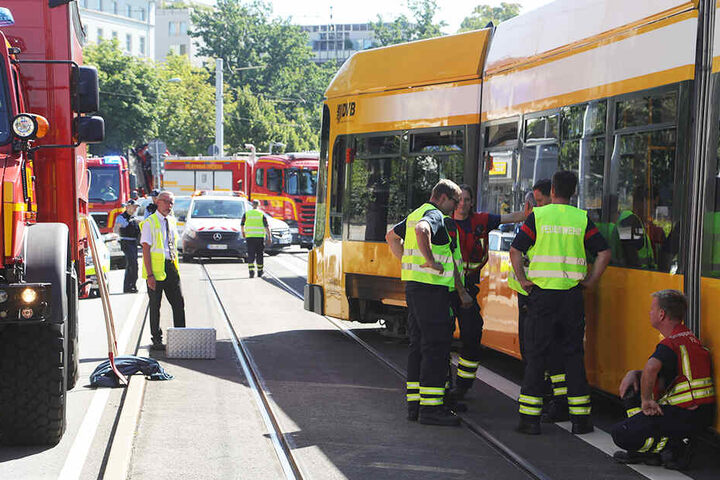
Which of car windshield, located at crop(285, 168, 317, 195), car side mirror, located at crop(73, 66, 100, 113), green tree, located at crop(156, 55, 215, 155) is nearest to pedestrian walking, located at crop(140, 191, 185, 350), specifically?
car side mirror, located at crop(73, 66, 100, 113)

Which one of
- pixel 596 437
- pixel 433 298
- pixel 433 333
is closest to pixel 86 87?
pixel 433 298

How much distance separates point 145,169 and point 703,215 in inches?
1606

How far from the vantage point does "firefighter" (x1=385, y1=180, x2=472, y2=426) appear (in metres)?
8.10

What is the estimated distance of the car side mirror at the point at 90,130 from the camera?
8812mm

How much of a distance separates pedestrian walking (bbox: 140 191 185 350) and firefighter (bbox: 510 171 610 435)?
202 inches

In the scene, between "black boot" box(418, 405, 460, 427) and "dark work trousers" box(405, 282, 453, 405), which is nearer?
"black boot" box(418, 405, 460, 427)

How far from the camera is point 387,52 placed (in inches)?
485

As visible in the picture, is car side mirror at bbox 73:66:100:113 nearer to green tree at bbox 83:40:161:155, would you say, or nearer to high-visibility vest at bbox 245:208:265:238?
high-visibility vest at bbox 245:208:265:238

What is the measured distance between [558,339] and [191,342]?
14.9ft

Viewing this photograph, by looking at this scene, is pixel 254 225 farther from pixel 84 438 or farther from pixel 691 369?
pixel 691 369

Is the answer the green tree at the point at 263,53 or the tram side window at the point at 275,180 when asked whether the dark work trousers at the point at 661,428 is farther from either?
the green tree at the point at 263,53

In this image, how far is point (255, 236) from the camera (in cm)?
2366

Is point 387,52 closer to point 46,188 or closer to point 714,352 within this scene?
point 46,188

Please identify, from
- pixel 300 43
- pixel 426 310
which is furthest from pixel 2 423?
pixel 300 43
